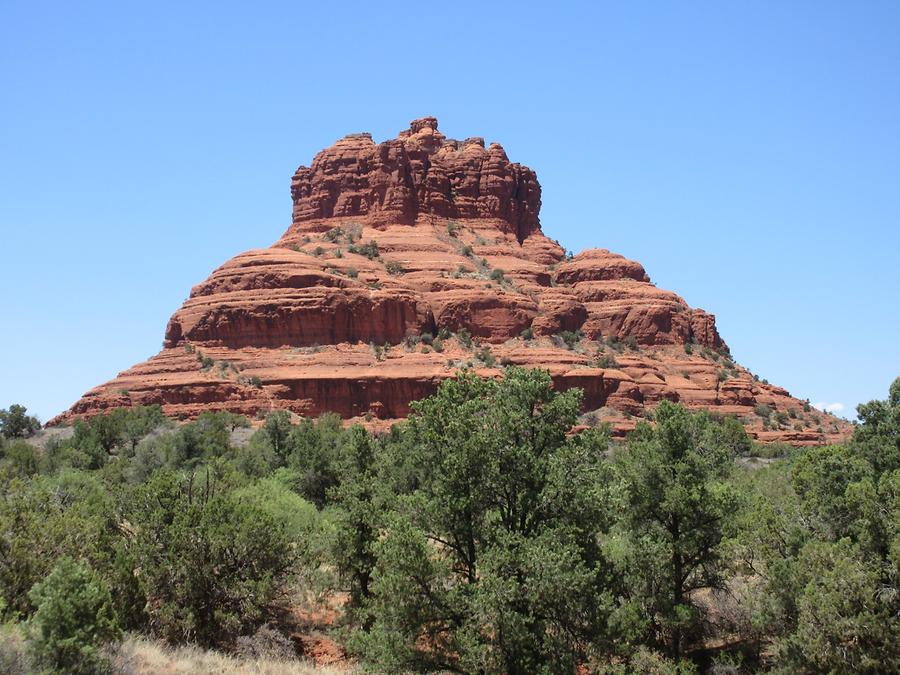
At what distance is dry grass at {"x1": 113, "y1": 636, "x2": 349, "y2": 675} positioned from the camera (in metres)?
21.2

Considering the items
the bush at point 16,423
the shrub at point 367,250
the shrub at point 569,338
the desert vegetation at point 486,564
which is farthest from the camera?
the shrub at point 367,250

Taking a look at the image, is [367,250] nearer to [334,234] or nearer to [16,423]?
[334,234]

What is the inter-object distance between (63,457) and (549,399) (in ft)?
161

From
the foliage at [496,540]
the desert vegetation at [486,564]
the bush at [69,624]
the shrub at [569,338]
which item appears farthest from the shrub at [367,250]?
the bush at [69,624]

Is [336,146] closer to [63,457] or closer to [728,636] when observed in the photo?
[63,457]

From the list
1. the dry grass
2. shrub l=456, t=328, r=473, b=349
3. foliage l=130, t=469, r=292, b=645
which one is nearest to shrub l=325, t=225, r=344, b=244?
shrub l=456, t=328, r=473, b=349

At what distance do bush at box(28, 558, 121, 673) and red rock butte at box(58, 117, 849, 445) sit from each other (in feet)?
232

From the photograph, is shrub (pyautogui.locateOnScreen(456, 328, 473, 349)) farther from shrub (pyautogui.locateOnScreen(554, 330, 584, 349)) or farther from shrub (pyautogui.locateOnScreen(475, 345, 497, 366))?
shrub (pyautogui.locateOnScreen(554, 330, 584, 349))

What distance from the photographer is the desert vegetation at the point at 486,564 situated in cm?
2095

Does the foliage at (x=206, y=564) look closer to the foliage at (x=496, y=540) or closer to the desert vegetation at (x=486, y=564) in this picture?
the desert vegetation at (x=486, y=564)

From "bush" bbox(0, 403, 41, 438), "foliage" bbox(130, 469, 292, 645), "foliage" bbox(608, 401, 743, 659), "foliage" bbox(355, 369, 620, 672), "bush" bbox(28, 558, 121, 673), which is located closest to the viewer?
"bush" bbox(28, 558, 121, 673)

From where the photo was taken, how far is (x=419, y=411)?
24016mm

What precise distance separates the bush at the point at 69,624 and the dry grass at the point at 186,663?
717mm

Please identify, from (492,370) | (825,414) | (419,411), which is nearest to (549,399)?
(419,411)
